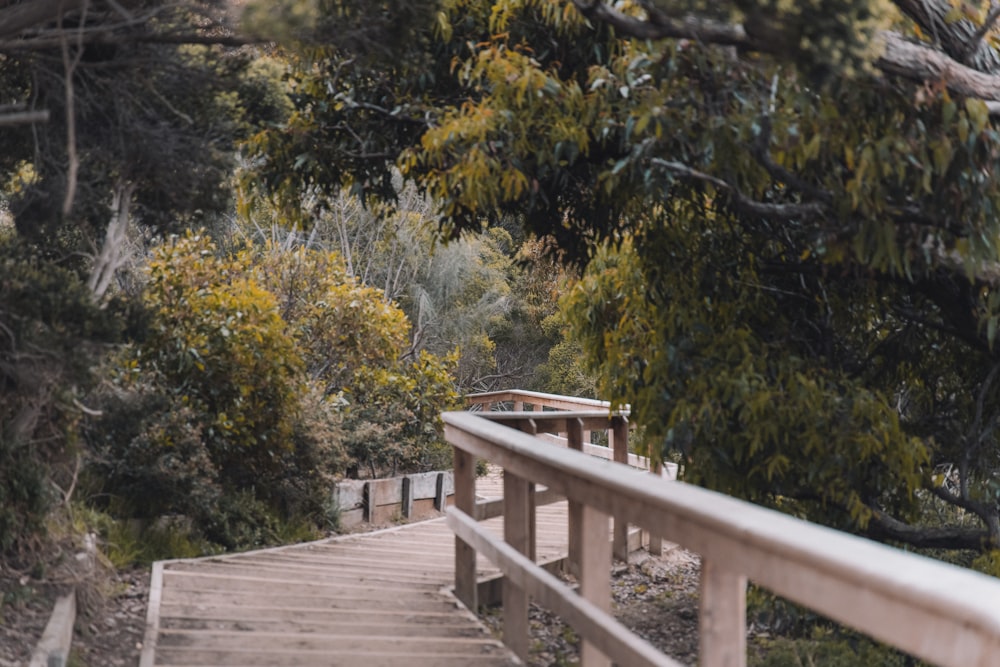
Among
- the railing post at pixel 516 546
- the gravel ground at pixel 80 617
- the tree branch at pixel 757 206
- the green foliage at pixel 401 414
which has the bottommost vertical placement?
the green foliage at pixel 401 414

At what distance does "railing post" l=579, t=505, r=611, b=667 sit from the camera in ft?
10.9

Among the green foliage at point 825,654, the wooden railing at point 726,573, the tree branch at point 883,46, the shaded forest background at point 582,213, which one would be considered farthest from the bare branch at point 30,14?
the green foliage at point 825,654

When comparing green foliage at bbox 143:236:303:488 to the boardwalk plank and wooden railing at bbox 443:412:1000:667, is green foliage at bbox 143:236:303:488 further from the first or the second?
wooden railing at bbox 443:412:1000:667

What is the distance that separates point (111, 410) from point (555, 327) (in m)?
19.2

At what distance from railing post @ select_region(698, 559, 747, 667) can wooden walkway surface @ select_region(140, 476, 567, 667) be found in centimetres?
211

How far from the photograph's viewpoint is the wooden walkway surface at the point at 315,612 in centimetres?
451

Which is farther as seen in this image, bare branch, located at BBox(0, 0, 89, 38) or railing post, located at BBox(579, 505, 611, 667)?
bare branch, located at BBox(0, 0, 89, 38)

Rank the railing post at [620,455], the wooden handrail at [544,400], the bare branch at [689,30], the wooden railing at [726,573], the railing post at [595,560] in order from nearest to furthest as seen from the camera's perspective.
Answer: the wooden railing at [726,573]
the railing post at [595,560]
the bare branch at [689,30]
the railing post at [620,455]
the wooden handrail at [544,400]

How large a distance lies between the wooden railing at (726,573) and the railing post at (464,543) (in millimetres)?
790

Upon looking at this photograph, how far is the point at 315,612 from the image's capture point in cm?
543

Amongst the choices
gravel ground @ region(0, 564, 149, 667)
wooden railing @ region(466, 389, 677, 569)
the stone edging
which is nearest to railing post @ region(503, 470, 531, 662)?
wooden railing @ region(466, 389, 677, 569)

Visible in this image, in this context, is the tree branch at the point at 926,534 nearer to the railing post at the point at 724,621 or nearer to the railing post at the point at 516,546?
the railing post at the point at 516,546

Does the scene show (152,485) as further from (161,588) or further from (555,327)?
(555,327)

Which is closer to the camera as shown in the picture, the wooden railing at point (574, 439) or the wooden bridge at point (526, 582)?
the wooden bridge at point (526, 582)
